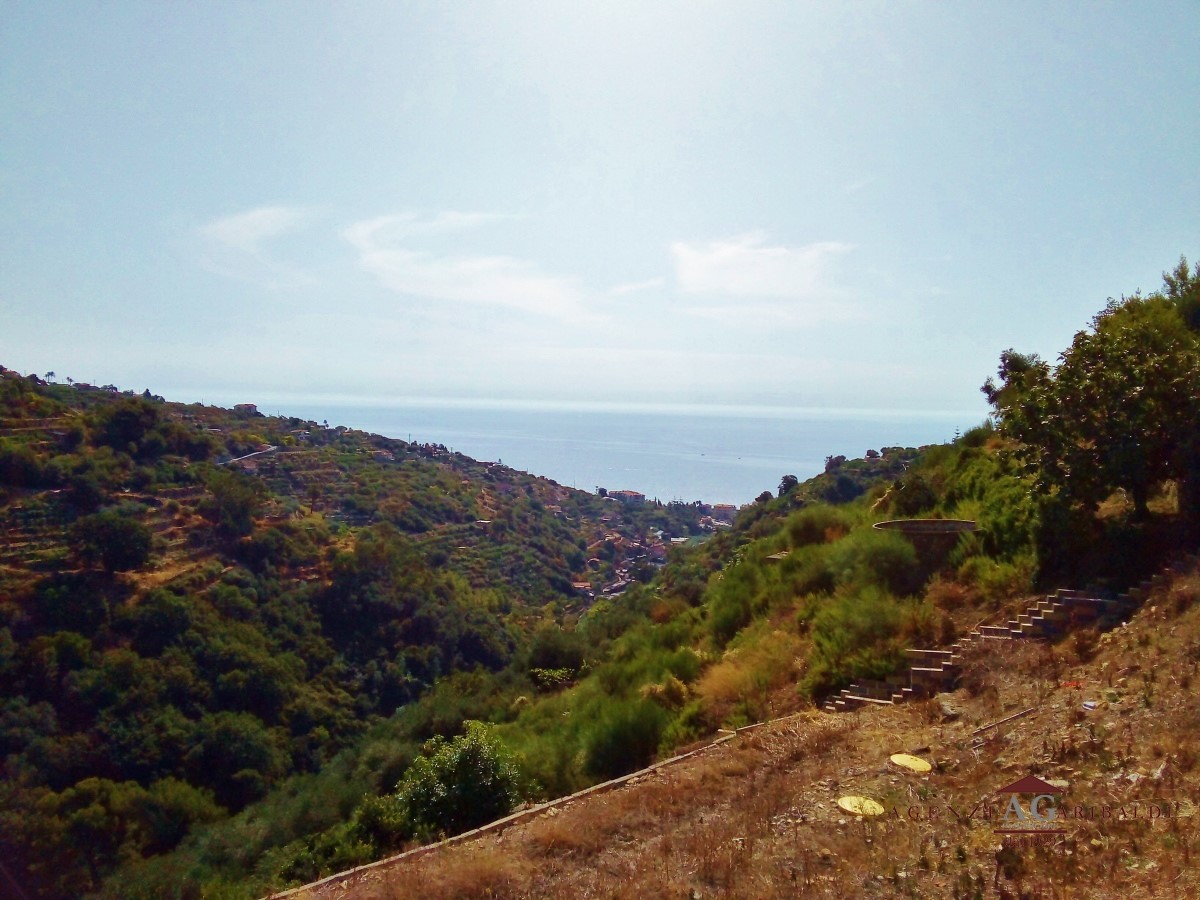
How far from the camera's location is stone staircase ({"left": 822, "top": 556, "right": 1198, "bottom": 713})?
9133 millimetres

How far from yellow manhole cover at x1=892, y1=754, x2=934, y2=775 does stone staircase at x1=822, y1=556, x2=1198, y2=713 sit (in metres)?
2.20

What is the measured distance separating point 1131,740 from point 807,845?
297cm

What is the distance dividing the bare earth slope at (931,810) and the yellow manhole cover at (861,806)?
0.27 ft

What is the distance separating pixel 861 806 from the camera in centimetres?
613

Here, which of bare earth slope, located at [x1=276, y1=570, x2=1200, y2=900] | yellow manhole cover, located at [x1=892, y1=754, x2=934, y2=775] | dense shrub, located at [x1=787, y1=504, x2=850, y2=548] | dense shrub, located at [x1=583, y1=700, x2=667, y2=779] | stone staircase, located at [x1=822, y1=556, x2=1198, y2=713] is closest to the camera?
bare earth slope, located at [x1=276, y1=570, x2=1200, y2=900]

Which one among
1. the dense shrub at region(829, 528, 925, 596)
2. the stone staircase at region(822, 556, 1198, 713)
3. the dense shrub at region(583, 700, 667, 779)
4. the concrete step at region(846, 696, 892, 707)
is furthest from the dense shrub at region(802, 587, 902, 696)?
the dense shrub at region(583, 700, 667, 779)

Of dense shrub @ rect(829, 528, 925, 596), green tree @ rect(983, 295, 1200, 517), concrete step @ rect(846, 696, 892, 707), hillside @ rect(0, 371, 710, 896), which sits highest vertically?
green tree @ rect(983, 295, 1200, 517)

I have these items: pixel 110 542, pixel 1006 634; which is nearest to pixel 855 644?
pixel 1006 634

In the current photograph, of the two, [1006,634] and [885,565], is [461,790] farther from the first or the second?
[885,565]

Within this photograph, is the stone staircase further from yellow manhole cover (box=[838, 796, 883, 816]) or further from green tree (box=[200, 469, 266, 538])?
green tree (box=[200, 469, 266, 538])

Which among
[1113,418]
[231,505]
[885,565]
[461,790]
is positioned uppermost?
[1113,418]

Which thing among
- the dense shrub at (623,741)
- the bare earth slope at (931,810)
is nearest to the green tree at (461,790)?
the bare earth slope at (931,810)

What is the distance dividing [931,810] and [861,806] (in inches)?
20.9

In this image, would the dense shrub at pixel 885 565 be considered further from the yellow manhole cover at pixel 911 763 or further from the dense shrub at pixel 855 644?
the yellow manhole cover at pixel 911 763
